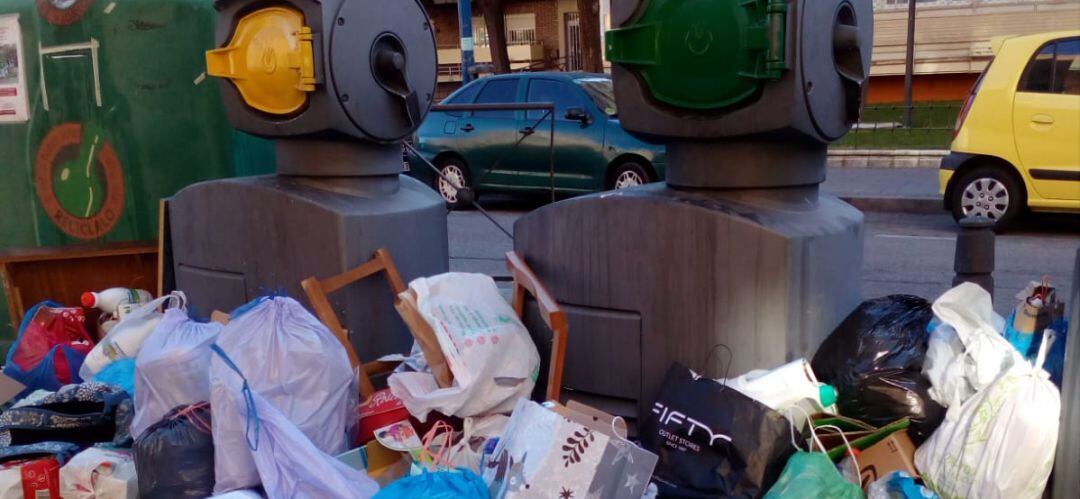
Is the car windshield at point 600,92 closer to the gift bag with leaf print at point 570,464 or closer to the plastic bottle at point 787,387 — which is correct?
the plastic bottle at point 787,387

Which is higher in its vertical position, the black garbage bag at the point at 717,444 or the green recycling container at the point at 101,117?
the green recycling container at the point at 101,117

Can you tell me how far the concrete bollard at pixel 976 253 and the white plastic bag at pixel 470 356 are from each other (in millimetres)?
1786

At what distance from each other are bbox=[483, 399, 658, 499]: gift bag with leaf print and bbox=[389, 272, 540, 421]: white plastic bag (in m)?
0.47

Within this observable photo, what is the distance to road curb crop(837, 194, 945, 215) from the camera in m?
10.2

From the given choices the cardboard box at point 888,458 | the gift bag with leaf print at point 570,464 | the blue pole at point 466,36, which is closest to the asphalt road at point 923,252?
the cardboard box at point 888,458

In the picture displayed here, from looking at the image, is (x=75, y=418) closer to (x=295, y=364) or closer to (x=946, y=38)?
(x=295, y=364)

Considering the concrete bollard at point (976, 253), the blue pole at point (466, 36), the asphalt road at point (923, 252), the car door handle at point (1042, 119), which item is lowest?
the asphalt road at point (923, 252)

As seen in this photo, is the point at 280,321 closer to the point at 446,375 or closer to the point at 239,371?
the point at 239,371

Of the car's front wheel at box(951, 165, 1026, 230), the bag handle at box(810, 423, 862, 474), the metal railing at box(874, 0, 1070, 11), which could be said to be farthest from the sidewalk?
the metal railing at box(874, 0, 1070, 11)

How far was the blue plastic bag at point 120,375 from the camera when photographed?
3.91 m

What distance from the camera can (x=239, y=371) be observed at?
2.98 meters

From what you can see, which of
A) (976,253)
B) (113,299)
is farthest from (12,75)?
(976,253)

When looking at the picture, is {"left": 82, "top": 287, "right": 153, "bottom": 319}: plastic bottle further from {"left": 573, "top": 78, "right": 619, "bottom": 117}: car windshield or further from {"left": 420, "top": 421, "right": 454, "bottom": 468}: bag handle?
{"left": 573, "top": 78, "right": 619, "bottom": 117}: car windshield

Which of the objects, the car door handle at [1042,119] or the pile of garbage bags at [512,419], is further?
the car door handle at [1042,119]
